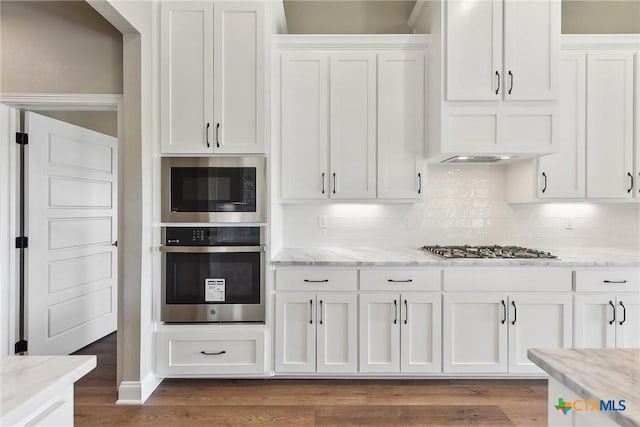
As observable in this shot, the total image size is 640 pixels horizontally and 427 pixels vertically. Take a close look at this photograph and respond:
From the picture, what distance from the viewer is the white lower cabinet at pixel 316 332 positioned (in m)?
2.48

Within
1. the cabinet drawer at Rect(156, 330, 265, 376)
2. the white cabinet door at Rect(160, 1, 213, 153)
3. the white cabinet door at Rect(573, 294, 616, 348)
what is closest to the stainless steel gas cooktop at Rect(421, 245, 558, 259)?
the white cabinet door at Rect(573, 294, 616, 348)

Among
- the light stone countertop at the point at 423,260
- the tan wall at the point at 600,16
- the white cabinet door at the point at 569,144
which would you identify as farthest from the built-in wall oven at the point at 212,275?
the tan wall at the point at 600,16

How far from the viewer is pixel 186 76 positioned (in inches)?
96.9

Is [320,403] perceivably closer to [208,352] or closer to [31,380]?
[208,352]

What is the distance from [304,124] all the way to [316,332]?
5.12 feet

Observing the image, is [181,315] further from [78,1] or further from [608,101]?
[608,101]

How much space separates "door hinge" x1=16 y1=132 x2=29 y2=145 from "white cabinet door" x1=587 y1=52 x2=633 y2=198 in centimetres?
433

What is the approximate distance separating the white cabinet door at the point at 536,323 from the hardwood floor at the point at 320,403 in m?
0.32

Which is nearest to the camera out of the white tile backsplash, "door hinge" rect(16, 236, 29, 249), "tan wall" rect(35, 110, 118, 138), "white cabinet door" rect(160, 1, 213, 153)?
"white cabinet door" rect(160, 1, 213, 153)

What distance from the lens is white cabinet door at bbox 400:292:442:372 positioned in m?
2.47

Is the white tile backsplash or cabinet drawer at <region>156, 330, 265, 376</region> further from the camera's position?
the white tile backsplash

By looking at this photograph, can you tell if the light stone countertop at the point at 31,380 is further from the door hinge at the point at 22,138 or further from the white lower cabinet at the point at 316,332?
the door hinge at the point at 22,138

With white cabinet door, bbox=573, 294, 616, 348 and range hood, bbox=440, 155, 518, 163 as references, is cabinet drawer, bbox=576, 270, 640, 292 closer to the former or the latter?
white cabinet door, bbox=573, 294, 616, 348

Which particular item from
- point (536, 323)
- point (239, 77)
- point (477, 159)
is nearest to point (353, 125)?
point (239, 77)
